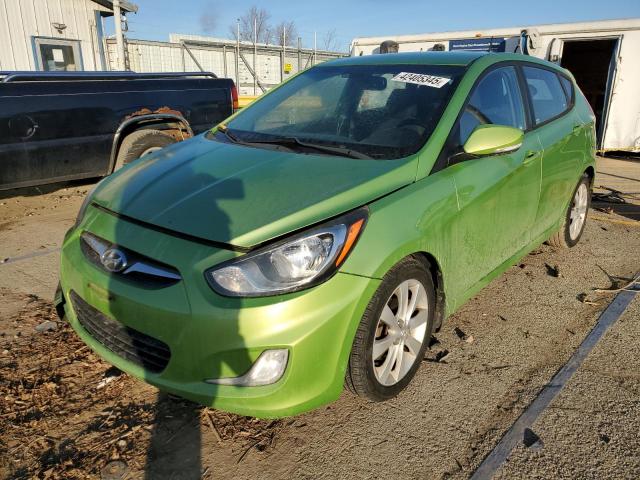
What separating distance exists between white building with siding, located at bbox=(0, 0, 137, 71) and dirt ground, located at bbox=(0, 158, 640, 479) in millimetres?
10377

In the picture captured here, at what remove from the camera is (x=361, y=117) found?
3203 mm

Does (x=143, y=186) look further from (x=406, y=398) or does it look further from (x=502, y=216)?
(x=502, y=216)

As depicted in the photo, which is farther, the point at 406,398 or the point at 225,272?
the point at 406,398

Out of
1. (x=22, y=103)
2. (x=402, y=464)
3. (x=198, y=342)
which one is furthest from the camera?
(x=22, y=103)

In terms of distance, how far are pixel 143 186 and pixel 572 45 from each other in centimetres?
1486

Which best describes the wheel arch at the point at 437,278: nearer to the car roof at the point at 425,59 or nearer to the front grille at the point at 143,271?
the front grille at the point at 143,271

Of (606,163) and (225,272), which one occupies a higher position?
(225,272)

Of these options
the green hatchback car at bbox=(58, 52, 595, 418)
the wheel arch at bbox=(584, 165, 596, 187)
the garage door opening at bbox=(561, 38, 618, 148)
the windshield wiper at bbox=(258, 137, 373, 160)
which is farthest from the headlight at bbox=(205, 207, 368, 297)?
the garage door opening at bbox=(561, 38, 618, 148)

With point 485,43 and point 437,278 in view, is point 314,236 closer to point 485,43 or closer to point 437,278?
point 437,278

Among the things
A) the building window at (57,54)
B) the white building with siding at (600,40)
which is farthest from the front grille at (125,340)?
the building window at (57,54)

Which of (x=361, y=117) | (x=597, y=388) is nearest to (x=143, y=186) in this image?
(x=361, y=117)

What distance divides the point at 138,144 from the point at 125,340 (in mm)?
4260

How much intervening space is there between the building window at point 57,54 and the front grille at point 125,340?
448 inches

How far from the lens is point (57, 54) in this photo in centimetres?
1232
